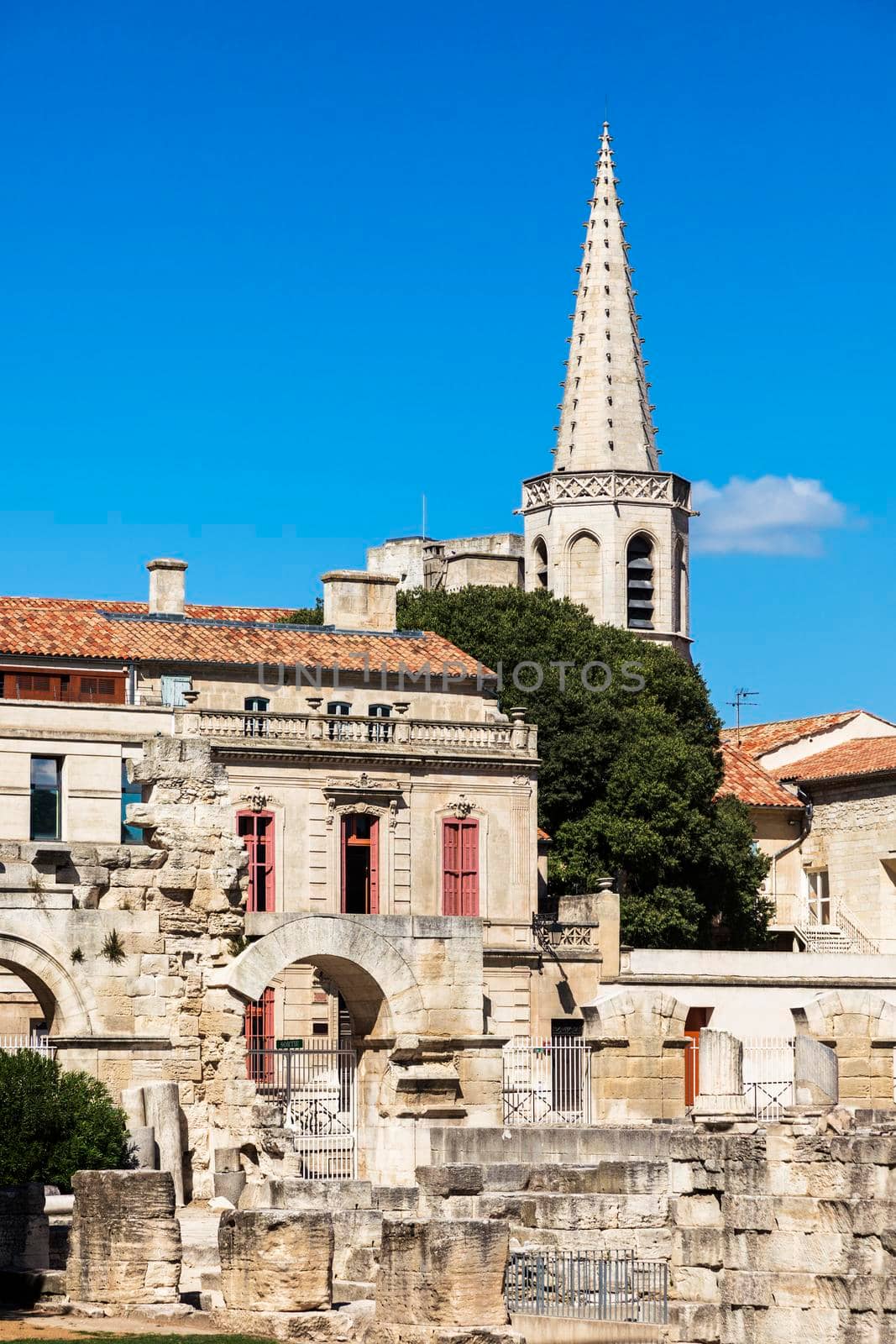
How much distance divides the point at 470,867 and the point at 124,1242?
32.0 m

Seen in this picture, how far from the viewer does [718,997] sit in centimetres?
4678

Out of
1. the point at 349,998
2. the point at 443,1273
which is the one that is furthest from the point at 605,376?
the point at 443,1273

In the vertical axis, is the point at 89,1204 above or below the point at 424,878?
below

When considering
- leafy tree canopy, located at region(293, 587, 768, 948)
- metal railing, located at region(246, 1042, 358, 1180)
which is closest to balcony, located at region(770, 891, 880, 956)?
leafy tree canopy, located at region(293, 587, 768, 948)

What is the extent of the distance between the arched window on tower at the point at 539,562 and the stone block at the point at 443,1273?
61214mm

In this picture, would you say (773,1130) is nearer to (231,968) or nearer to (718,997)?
(231,968)

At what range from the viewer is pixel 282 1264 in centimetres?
2019

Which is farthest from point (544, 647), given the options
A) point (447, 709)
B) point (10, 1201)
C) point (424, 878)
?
point (10, 1201)

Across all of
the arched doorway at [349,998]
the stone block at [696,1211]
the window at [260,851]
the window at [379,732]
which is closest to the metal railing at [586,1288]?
the stone block at [696,1211]

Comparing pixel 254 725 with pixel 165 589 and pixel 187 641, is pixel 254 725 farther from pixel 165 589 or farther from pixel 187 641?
pixel 165 589

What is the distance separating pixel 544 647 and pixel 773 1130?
41103 mm

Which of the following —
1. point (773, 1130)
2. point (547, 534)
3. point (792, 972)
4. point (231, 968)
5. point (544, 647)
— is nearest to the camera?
point (773, 1130)

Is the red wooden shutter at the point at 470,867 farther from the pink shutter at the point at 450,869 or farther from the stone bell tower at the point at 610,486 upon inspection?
the stone bell tower at the point at 610,486

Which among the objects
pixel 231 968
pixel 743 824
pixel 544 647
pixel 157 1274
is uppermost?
pixel 544 647
